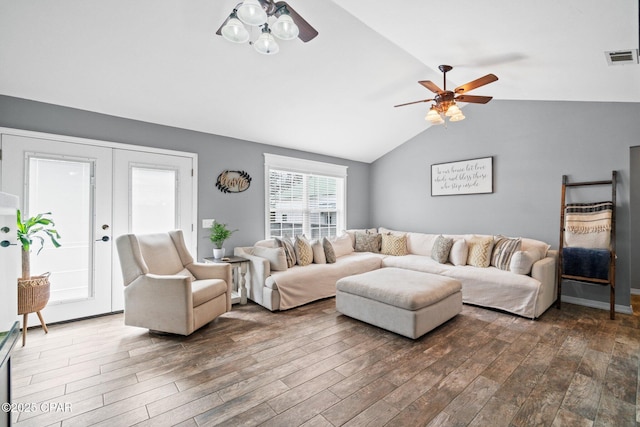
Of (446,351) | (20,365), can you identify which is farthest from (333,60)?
(20,365)

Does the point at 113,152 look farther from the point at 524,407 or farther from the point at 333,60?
the point at 524,407

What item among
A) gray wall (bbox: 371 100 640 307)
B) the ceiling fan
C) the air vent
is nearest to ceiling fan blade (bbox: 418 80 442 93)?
the ceiling fan

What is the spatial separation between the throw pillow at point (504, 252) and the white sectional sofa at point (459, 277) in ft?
0.10

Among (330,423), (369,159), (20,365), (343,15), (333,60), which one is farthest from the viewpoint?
(369,159)

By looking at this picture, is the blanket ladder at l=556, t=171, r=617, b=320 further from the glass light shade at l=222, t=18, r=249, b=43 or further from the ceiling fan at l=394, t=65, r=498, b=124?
the glass light shade at l=222, t=18, r=249, b=43

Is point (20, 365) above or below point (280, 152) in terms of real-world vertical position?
below

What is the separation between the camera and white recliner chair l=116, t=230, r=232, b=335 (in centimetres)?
277

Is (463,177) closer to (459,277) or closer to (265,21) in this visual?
(459,277)

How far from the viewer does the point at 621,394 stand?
196 cm

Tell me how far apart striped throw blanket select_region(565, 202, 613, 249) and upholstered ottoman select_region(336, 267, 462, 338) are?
1775 mm

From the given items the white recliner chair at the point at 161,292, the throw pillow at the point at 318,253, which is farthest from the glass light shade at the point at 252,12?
the throw pillow at the point at 318,253

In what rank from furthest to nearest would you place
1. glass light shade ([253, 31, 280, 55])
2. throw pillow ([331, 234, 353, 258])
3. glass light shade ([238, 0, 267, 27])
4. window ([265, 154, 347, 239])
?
1. throw pillow ([331, 234, 353, 258])
2. window ([265, 154, 347, 239])
3. glass light shade ([253, 31, 280, 55])
4. glass light shade ([238, 0, 267, 27])

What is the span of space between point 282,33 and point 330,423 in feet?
8.03

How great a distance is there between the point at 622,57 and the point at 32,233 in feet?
17.5
